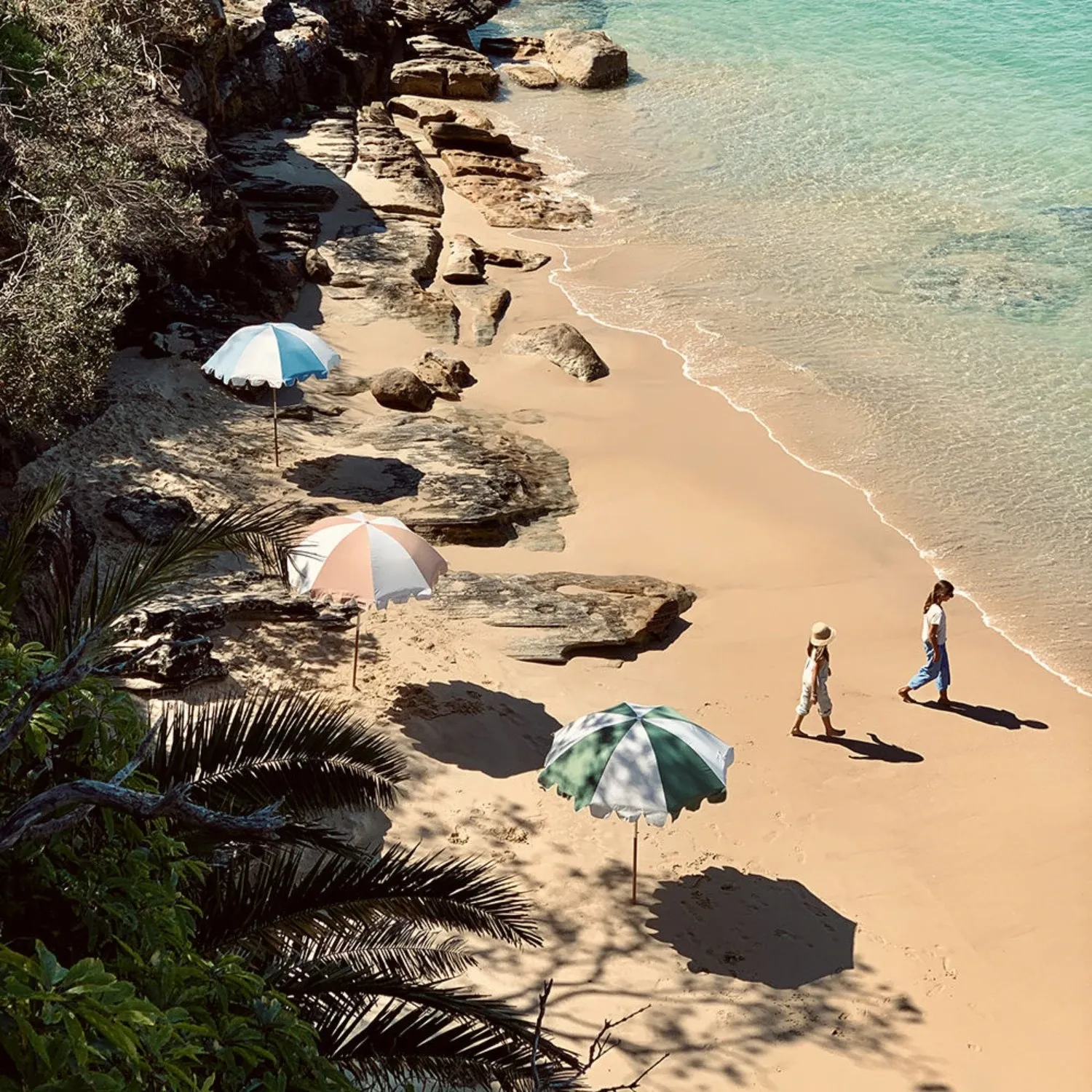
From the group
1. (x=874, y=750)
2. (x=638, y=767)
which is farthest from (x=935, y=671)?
(x=638, y=767)

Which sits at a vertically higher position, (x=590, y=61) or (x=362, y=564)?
(x=362, y=564)

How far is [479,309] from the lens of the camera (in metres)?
20.1

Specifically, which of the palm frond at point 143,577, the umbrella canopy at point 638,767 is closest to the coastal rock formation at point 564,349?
the umbrella canopy at point 638,767

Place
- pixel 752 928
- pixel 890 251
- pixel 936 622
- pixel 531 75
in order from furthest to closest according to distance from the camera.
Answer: pixel 531 75 < pixel 890 251 < pixel 936 622 < pixel 752 928

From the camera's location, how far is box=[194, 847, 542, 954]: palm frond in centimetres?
546

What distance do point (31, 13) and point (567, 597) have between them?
949 cm

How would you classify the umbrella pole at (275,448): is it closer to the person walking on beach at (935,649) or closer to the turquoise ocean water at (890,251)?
the turquoise ocean water at (890,251)

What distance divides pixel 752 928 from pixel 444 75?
28.3 m

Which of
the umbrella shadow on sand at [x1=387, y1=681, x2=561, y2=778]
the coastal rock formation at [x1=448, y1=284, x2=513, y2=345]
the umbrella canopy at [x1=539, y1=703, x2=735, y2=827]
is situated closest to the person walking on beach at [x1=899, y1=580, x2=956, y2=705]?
the umbrella canopy at [x1=539, y1=703, x2=735, y2=827]

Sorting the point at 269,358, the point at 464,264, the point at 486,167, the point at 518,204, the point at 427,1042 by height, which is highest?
the point at 427,1042

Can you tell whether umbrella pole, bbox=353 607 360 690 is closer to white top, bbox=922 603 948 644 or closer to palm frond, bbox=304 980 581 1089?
white top, bbox=922 603 948 644

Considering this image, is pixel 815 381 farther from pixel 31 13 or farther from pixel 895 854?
pixel 31 13

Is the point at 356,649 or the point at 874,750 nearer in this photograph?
the point at 356,649

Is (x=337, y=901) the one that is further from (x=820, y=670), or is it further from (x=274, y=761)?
(x=820, y=670)
